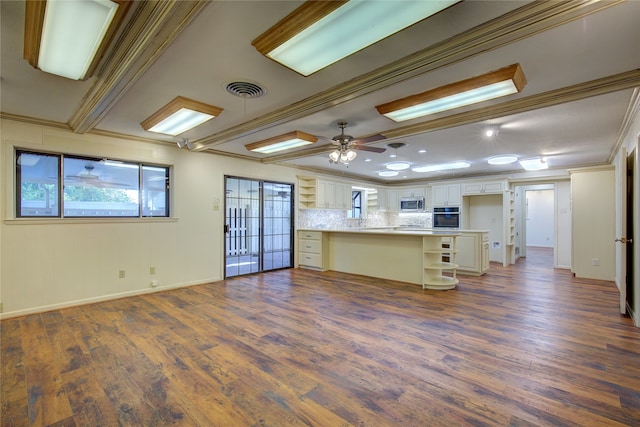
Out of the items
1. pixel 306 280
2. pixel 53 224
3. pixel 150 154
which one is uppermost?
pixel 150 154

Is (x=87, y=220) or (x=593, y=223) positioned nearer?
(x=87, y=220)

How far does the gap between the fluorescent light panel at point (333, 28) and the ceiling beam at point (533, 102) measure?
2031 millimetres

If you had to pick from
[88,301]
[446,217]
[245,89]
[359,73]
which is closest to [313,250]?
[88,301]

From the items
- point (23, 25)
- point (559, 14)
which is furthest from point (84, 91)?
point (559, 14)

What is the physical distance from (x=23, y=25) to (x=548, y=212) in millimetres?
14098

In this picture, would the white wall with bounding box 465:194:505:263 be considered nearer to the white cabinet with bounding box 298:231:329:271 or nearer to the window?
the white cabinet with bounding box 298:231:329:271

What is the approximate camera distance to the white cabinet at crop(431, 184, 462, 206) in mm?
8163

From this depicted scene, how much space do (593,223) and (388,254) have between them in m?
3.97

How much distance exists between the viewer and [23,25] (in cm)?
192

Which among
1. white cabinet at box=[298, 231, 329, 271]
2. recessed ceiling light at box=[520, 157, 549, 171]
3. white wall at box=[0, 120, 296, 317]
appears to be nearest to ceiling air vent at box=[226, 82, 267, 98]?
white wall at box=[0, 120, 296, 317]

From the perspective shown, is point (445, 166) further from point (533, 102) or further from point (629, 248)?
point (533, 102)

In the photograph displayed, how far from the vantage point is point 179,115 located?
11.0 ft

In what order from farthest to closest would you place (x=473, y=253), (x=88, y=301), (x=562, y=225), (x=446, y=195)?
(x=446, y=195) → (x=562, y=225) → (x=473, y=253) → (x=88, y=301)

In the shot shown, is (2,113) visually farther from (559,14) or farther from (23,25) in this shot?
(559,14)
